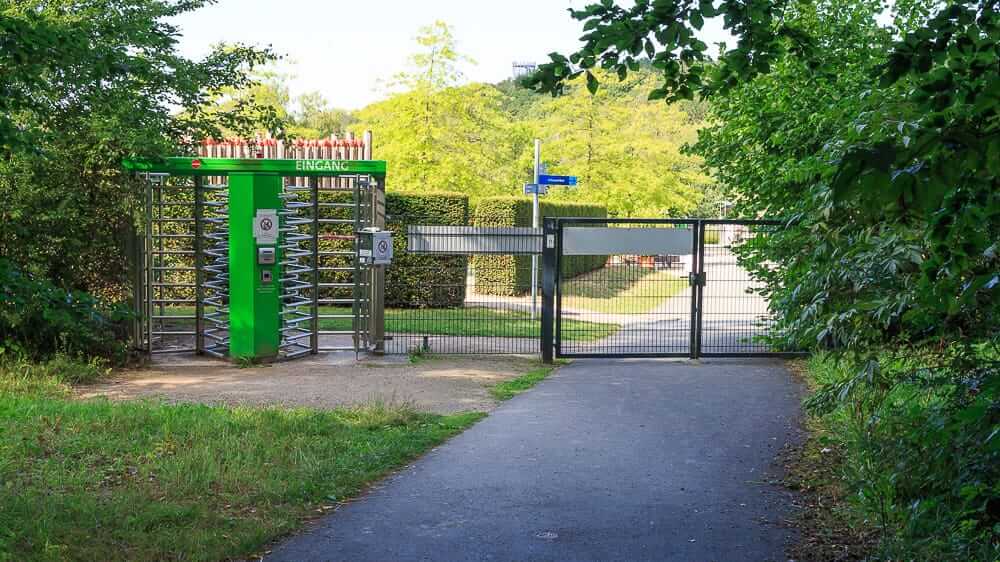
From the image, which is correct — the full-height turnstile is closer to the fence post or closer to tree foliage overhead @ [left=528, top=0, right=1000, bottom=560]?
the fence post

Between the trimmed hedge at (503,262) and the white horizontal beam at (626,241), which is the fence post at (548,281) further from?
the trimmed hedge at (503,262)

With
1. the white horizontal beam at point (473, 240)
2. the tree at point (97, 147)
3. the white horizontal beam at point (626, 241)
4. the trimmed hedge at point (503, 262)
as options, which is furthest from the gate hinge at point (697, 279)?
the tree at point (97, 147)

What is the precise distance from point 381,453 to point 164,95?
8.29 meters

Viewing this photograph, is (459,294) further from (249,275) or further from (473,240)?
(249,275)

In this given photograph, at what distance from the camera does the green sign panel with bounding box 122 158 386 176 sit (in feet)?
46.8

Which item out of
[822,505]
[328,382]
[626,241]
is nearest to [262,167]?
[328,382]

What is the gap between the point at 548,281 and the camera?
48.2ft

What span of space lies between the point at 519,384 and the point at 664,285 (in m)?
3.19

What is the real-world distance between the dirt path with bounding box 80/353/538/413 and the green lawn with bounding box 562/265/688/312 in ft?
4.95

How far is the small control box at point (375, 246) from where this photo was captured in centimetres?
1458

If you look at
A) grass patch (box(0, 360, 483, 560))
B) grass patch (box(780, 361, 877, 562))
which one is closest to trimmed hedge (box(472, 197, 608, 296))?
grass patch (box(0, 360, 483, 560))

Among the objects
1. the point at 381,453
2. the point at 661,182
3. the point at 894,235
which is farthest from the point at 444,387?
the point at 661,182

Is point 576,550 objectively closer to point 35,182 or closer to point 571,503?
point 571,503

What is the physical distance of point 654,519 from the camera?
6754 millimetres
